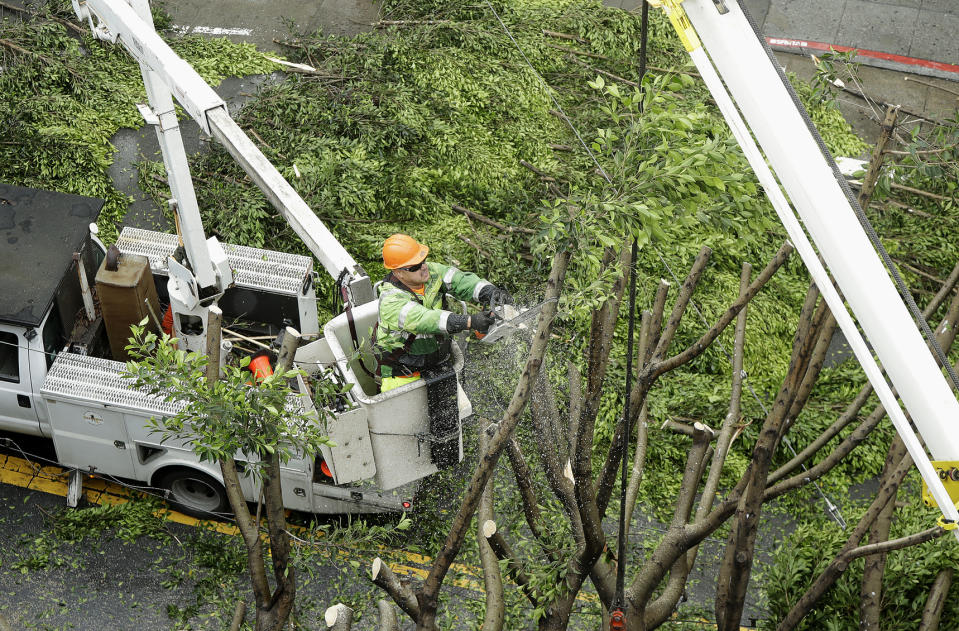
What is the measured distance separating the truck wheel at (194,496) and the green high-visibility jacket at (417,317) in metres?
1.93

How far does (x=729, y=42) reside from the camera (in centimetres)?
369

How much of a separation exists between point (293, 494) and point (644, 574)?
3137 millimetres

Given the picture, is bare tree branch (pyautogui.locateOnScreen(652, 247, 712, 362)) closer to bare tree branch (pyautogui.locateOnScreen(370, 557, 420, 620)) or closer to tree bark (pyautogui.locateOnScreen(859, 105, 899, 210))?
tree bark (pyautogui.locateOnScreen(859, 105, 899, 210))

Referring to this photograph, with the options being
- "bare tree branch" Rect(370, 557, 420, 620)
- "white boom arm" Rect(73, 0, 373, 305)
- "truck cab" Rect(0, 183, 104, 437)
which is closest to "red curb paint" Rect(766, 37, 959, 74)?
"white boom arm" Rect(73, 0, 373, 305)

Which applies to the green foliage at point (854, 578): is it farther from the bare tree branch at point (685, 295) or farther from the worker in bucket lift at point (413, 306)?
the worker in bucket lift at point (413, 306)

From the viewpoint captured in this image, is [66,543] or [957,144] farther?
[66,543]

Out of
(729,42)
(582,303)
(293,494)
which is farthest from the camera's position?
(293,494)

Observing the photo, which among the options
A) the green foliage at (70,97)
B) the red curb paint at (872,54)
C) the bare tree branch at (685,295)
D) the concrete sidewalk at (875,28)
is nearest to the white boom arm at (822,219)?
the bare tree branch at (685,295)

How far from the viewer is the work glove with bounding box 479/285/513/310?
22.1ft

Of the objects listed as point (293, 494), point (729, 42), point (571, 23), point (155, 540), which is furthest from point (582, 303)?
point (571, 23)

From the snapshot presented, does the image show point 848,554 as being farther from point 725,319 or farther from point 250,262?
point 250,262

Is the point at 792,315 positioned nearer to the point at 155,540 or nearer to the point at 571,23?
the point at 571,23

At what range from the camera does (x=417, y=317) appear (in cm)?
653

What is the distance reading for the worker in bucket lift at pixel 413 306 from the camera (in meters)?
6.58
